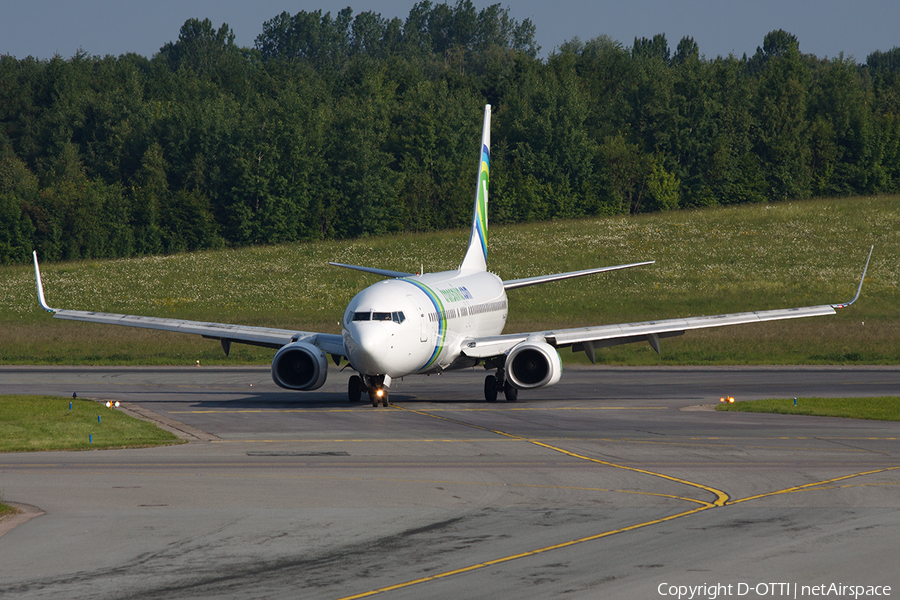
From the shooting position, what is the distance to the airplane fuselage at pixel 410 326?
33.4m

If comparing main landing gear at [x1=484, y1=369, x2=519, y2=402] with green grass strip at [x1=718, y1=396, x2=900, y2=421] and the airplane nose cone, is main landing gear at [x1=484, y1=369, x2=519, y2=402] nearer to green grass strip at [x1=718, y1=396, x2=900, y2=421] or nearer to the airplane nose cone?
the airplane nose cone

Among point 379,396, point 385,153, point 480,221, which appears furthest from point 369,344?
point 385,153

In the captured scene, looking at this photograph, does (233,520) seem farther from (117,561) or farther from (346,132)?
(346,132)

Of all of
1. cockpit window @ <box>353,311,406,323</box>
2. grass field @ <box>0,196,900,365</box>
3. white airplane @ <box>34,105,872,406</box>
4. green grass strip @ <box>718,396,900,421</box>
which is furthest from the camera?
grass field @ <box>0,196,900,365</box>

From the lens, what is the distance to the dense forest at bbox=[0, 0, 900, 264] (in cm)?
12550

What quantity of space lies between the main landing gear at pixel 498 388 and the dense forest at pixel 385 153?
90984 millimetres

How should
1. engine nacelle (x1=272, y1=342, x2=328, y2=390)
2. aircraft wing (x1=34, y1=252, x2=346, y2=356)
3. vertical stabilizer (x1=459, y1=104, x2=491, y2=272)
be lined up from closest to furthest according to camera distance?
engine nacelle (x1=272, y1=342, x2=328, y2=390) → aircraft wing (x1=34, y1=252, x2=346, y2=356) → vertical stabilizer (x1=459, y1=104, x2=491, y2=272)

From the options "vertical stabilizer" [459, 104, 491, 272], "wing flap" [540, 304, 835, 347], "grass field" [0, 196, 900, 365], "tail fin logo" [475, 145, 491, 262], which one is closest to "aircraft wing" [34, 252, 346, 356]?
"wing flap" [540, 304, 835, 347]

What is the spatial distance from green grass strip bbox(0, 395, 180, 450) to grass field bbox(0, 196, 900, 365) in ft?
75.0

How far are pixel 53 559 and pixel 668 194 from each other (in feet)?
420

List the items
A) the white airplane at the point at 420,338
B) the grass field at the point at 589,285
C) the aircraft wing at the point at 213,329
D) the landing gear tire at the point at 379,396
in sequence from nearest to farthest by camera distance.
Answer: the white airplane at the point at 420,338
the landing gear tire at the point at 379,396
the aircraft wing at the point at 213,329
the grass field at the point at 589,285

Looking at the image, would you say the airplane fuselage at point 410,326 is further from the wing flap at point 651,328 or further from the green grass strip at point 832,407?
the green grass strip at point 832,407

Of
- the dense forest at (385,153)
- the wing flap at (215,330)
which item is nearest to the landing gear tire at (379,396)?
the wing flap at (215,330)

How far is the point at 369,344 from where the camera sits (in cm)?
3288
